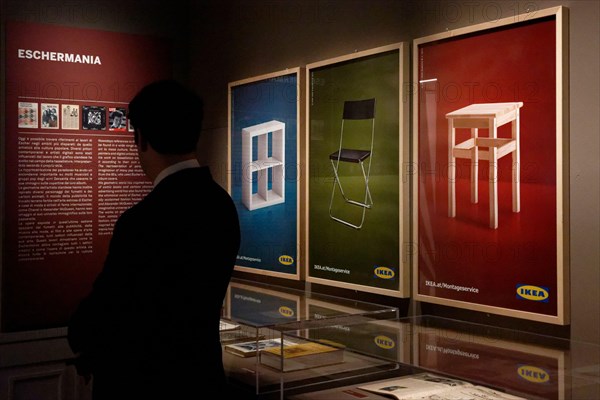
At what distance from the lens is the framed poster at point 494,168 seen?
2.71 metres

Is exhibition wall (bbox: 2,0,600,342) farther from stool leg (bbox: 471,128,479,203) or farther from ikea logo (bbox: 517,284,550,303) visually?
stool leg (bbox: 471,128,479,203)

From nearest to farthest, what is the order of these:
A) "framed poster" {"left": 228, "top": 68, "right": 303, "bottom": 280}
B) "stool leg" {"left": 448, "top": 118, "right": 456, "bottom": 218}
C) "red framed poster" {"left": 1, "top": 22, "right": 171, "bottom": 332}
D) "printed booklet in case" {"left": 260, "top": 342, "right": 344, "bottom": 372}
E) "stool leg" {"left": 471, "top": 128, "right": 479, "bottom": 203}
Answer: "printed booklet in case" {"left": 260, "top": 342, "right": 344, "bottom": 372} < "stool leg" {"left": 471, "top": 128, "right": 479, "bottom": 203} < "stool leg" {"left": 448, "top": 118, "right": 456, "bottom": 218} < "framed poster" {"left": 228, "top": 68, "right": 303, "bottom": 280} < "red framed poster" {"left": 1, "top": 22, "right": 171, "bottom": 332}

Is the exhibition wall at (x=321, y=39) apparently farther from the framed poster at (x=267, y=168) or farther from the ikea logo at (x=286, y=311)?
the ikea logo at (x=286, y=311)

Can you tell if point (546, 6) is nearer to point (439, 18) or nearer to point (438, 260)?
point (439, 18)

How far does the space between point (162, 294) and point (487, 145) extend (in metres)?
1.53

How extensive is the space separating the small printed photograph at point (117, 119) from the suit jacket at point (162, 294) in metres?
3.04

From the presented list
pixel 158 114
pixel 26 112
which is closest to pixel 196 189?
pixel 158 114

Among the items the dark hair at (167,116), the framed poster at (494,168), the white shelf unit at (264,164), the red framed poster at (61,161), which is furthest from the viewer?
the red framed poster at (61,161)

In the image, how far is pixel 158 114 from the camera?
7.38 ft

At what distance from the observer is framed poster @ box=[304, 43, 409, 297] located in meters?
3.43

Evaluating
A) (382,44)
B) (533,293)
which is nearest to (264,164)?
(382,44)

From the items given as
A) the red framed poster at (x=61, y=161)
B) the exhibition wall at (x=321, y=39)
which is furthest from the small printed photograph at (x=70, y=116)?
the exhibition wall at (x=321, y=39)

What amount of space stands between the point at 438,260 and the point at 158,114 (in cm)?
156

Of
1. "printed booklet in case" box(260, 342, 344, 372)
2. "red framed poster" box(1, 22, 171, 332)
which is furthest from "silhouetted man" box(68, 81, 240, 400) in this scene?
"red framed poster" box(1, 22, 171, 332)
